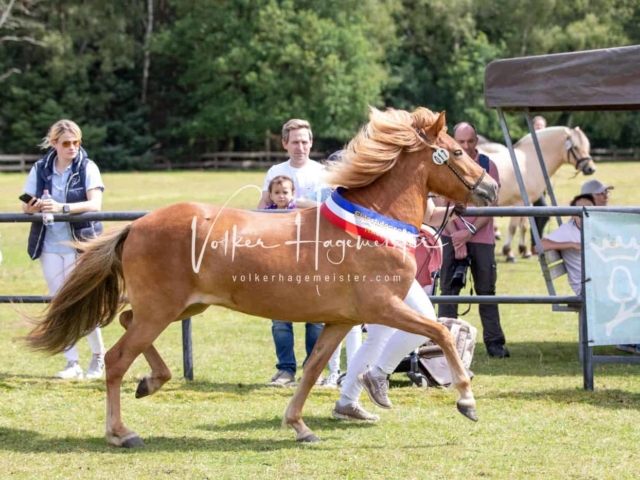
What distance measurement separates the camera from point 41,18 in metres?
56.6

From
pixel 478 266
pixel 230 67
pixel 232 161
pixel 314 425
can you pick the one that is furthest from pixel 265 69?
pixel 314 425

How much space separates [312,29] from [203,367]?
51362 mm

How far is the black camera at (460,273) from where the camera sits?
8680mm

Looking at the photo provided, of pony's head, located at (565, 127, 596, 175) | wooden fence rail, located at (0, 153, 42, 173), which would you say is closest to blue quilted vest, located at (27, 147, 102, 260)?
pony's head, located at (565, 127, 596, 175)

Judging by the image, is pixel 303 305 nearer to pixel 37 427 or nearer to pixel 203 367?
pixel 37 427

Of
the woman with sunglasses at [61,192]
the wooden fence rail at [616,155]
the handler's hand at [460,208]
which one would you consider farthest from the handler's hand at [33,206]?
the wooden fence rail at [616,155]

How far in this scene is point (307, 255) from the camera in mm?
5523

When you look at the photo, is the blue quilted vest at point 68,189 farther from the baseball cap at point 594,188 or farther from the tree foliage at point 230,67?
the tree foliage at point 230,67

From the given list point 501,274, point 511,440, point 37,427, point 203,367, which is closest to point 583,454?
point 511,440

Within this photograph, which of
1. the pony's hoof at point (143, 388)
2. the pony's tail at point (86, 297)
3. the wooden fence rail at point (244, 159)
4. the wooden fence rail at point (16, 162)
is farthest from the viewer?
the wooden fence rail at point (244, 159)

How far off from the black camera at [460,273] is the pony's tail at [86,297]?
146 inches

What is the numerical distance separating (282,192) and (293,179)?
1.21 ft

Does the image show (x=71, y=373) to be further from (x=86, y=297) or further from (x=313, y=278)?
(x=313, y=278)

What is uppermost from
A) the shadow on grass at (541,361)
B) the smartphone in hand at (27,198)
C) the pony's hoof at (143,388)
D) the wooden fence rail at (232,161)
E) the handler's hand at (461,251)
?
the smartphone in hand at (27,198)
